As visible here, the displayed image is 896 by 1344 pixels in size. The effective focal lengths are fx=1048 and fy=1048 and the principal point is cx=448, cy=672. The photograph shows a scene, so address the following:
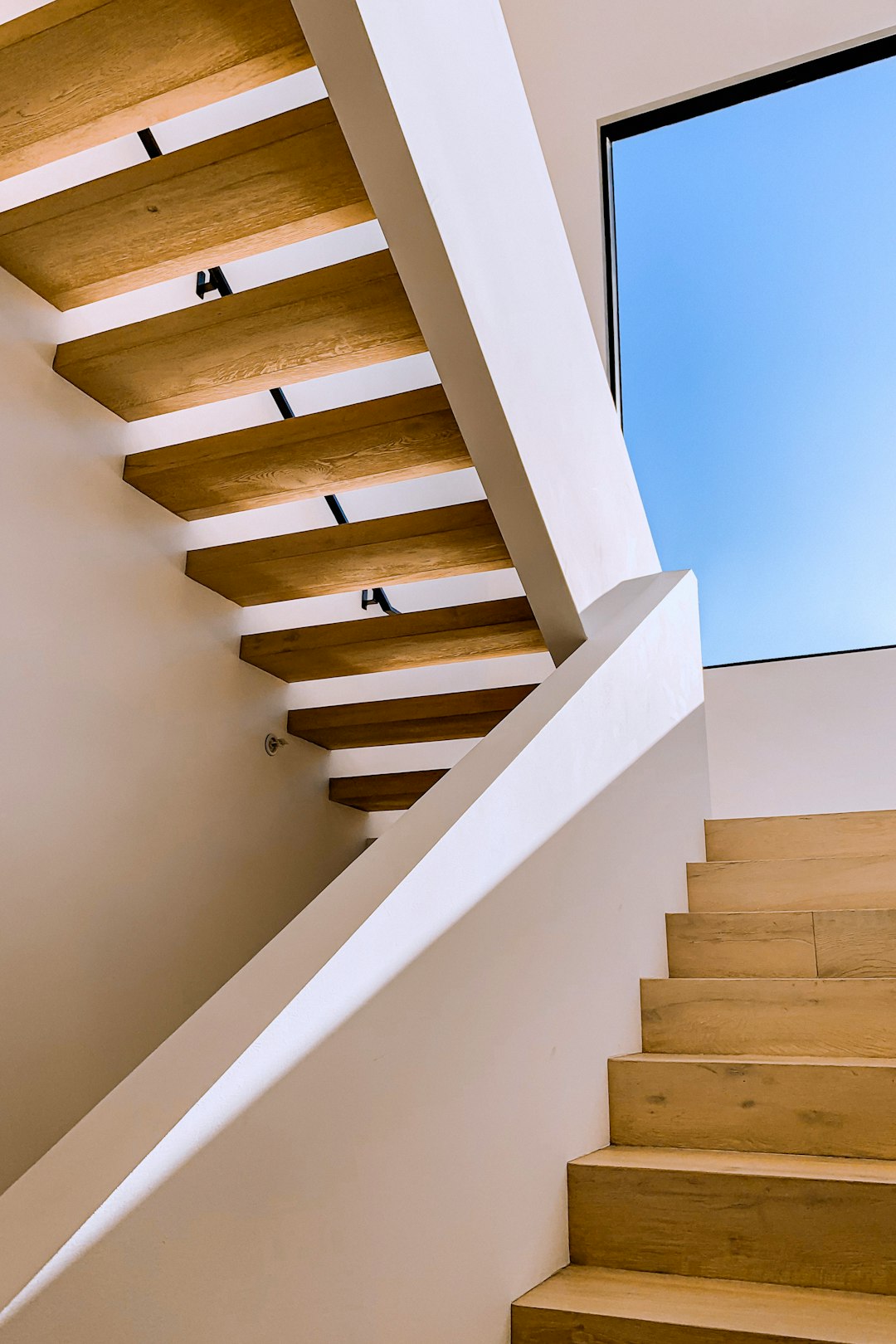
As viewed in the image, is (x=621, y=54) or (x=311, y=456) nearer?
(x=311, y=456)

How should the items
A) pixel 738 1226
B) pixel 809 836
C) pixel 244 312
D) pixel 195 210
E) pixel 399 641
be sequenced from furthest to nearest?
pixel 399 641, pixel 809 836, pixel 244 312, pixel 195 210, pixel 738 1226

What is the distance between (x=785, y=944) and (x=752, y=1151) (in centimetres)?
61

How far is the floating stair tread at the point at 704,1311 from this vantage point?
136 centimetres

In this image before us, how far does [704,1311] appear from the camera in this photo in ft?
4.73

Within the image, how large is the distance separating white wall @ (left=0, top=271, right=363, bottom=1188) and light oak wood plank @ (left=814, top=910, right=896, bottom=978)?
1753 mm

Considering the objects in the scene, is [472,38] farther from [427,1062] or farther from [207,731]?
[427,1062]

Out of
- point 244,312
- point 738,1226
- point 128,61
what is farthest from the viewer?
point 244,312

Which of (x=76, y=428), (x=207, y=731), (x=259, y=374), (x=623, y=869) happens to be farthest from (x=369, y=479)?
(x=623, y=869)

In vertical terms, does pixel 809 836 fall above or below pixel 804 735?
below

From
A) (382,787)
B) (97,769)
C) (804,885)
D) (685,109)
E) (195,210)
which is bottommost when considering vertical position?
(804,885)

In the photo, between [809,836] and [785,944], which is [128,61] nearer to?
[785,944]

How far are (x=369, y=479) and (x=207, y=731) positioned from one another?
3.18 feet

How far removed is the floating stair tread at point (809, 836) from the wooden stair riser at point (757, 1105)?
1009 mm

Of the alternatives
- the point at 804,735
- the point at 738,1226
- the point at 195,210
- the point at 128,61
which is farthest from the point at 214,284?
the point at 804,735
